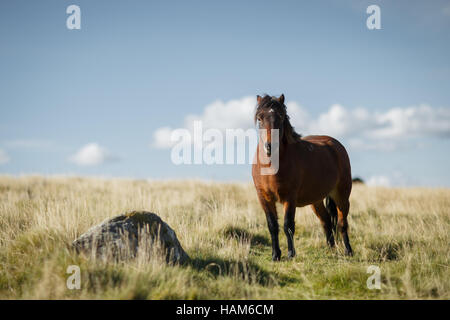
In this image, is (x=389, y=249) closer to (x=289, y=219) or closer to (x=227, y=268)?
(x=289, y=219)

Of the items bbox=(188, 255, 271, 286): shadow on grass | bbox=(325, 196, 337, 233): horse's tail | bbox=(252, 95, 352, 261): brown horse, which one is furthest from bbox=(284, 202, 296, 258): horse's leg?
bbox=(325, 196, 337, 233): horse's tail

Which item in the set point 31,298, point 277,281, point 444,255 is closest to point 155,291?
point 31,298

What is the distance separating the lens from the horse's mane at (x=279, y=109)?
521 cm

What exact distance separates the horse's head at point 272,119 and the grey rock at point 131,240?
6.87 ft

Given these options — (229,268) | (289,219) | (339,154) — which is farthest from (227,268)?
(339,154)

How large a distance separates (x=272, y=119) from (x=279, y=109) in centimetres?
39

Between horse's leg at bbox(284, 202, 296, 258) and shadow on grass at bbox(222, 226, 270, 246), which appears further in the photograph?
shadow on grass at bbox(222, 226, 270, 246)

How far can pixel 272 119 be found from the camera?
4.96 metres

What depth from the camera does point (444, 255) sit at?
17.9 ft

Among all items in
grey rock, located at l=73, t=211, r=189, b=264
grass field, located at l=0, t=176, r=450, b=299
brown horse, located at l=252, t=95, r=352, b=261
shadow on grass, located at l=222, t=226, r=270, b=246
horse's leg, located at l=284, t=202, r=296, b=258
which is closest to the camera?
grass field, located at l=0, t=176, r=450, b=299

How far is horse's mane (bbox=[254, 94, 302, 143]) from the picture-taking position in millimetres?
5207

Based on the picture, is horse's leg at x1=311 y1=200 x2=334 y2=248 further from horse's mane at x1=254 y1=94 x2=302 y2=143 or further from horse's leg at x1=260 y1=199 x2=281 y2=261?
horse's mane at x1=254 y1=94 x2=302 y2=143
